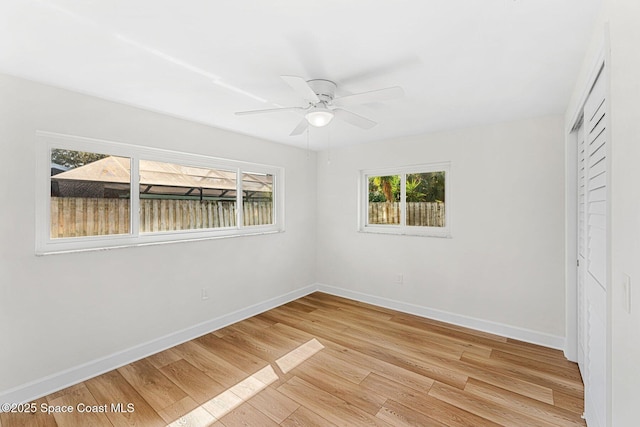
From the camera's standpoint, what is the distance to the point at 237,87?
6.94 ft

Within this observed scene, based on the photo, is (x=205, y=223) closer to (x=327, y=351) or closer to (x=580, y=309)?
(x=327, y=351)

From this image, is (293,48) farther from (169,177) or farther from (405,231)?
(405,231)

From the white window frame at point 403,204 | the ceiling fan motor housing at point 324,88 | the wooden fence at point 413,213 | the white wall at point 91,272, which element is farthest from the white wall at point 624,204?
the white wall at point 91,272

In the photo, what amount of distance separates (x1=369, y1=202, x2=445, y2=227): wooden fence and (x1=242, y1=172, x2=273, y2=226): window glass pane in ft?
4.85

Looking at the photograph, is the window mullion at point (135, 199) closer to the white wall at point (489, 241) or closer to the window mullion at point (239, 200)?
the window mullion at point (239, 200)

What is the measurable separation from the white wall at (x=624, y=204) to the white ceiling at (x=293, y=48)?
472mm

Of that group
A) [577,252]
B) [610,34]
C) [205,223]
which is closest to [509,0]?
[610,34]

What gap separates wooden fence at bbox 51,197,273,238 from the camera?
226 cm

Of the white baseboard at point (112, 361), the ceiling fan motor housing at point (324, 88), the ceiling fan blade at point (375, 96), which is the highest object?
the ceiling fan motor housing at point (324, 88)

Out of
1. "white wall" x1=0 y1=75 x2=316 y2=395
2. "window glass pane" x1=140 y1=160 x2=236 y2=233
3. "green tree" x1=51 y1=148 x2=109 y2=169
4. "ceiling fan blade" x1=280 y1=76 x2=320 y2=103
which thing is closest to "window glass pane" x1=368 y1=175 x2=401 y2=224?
"white wall" x1=0 y1=75 x2=316 y2=395

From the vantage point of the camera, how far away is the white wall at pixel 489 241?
276cm

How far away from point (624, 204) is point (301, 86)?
151 centimetres

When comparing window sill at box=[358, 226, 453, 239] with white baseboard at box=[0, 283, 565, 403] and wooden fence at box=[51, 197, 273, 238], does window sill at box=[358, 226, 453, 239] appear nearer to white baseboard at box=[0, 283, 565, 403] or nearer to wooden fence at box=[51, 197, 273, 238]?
white baseboard at box=[0, 283, 565, 403]

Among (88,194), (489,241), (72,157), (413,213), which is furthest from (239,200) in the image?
(489,241)
